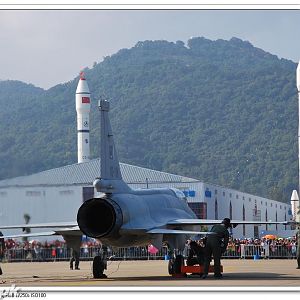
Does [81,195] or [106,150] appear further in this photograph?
[81,195]

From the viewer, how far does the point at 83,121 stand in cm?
10019

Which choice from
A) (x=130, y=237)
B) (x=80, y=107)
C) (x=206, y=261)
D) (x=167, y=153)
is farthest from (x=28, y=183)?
(x=167, y=153)

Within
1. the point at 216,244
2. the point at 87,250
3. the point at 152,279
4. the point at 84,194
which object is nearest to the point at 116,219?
the point at 152,279

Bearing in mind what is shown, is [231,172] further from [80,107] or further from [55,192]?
[55,192]

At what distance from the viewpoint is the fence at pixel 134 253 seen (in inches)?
1869

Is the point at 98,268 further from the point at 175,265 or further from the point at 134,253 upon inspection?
the point at 134,253

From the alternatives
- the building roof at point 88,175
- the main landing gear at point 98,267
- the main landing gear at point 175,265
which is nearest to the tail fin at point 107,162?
the main landing gear at point 98,267

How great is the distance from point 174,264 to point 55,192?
31.4m

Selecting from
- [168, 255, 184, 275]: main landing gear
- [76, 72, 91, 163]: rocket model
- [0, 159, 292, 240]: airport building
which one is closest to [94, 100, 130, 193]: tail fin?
[168, 255, 184, 275]: main landing gear

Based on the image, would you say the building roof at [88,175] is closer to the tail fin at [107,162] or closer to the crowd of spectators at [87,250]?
the crowd of spectators at [87,250]

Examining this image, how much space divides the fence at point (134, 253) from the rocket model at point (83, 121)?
4805 centimetres

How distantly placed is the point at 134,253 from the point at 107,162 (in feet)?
81.4

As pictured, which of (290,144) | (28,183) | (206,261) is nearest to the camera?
(206,261)
